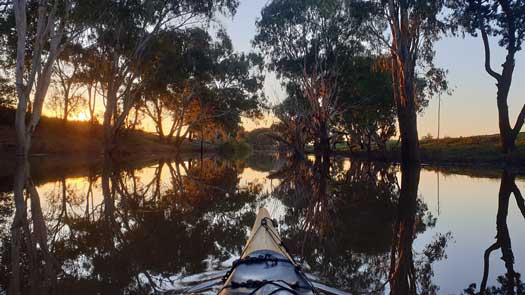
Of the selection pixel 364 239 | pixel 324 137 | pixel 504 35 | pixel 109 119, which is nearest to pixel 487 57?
pixel 504 35

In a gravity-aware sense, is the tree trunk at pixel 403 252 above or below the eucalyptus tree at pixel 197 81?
below

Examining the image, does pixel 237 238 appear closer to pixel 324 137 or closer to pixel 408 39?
pixel 408 39

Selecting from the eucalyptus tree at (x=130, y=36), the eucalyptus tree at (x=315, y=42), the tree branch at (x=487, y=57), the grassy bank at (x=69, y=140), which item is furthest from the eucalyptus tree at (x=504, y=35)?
the grassy bank at (x=69, y=140)

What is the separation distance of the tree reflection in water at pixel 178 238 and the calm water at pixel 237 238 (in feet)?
0.05

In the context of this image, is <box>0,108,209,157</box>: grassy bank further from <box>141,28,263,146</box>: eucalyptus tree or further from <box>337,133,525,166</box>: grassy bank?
<box>337,133,525,166</box>: grassy bank

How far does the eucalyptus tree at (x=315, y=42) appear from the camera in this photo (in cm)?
2800

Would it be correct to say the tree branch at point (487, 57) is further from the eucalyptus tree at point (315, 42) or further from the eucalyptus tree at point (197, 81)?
the eucalyptus tree at point (197, 81)

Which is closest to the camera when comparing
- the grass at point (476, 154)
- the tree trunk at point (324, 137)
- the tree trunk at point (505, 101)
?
the tree trunk at point (505, 101)

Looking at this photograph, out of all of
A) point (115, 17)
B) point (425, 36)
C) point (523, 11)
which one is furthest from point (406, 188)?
point (115, 17)

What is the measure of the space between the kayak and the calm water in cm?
59

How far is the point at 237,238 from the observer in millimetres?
5961

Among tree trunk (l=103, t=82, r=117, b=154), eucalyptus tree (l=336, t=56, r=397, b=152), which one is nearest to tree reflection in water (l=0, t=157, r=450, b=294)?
tree trunk (l=103, t=82, r=117, b=154)

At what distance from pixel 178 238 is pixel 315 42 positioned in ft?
81.8

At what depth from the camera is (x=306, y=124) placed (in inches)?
1254
